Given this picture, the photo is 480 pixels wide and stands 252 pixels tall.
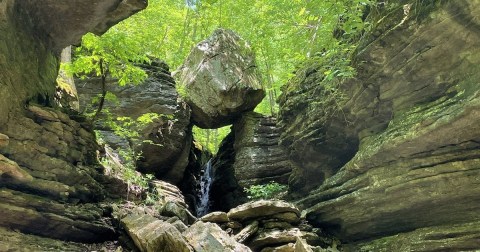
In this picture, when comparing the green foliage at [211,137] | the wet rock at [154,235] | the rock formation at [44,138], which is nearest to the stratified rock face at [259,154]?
the rock formation at [44,138]

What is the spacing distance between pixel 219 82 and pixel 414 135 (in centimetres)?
1142

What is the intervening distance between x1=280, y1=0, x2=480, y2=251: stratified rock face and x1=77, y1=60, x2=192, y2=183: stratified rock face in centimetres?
839

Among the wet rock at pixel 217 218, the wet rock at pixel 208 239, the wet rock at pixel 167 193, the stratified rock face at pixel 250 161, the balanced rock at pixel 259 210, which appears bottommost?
the wet rock at pixel 208 239

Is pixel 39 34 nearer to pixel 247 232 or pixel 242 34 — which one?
pixel 247 232

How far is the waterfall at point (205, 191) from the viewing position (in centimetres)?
1912

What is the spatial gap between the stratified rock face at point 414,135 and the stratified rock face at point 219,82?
25.3ft

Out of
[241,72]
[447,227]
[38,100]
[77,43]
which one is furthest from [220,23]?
[447,227]

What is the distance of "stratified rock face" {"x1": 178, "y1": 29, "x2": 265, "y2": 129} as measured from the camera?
18403 mm

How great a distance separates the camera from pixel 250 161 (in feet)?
57.1

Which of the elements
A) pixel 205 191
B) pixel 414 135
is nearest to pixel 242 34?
pixel 205 191

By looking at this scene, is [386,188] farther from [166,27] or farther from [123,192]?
[166,27]

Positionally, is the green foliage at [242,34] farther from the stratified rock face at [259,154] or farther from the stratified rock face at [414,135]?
the stratified rock face at [259,154]

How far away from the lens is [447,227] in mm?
8586

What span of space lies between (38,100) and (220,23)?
2098 cm
